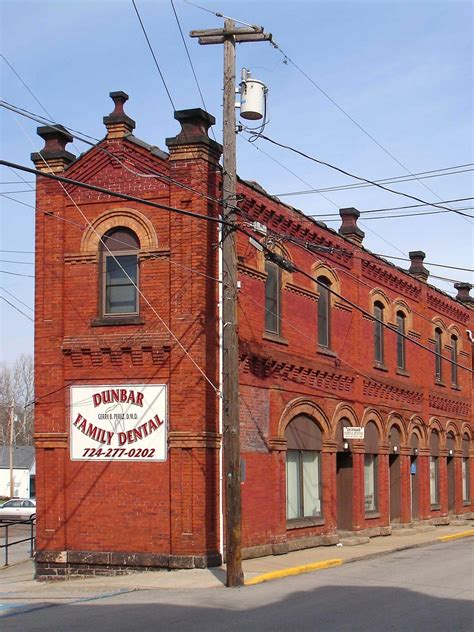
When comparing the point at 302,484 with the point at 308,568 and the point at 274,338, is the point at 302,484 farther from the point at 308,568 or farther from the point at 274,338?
the point at 308,568

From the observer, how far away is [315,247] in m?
26.0

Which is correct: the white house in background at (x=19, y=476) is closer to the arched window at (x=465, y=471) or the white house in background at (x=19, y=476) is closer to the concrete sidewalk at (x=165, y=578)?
the arched window at (x=465, y=471)

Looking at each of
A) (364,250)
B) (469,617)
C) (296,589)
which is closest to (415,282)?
(364,250)

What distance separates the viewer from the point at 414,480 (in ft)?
113

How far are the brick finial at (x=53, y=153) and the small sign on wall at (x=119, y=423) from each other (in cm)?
520

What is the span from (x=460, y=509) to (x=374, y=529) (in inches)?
425

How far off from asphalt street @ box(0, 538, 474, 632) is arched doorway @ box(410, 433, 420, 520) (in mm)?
14556

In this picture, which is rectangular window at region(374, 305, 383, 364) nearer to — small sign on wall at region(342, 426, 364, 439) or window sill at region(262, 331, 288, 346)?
small sign on wall at region(342, 426, 364, 439)

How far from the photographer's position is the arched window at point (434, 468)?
3634 cm

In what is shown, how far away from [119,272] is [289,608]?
9.47 meters

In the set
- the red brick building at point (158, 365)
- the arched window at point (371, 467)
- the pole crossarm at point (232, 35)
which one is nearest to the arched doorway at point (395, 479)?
the arched window at point (371, 467)

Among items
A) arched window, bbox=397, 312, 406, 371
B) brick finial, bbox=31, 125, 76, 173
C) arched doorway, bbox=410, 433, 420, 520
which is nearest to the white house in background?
arched doorway, bbox=410, 433, 420, 520

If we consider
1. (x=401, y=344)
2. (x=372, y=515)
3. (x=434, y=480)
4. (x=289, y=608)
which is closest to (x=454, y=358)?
(x=434, y=480)

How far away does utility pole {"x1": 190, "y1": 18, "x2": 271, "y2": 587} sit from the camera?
17.8 metres
